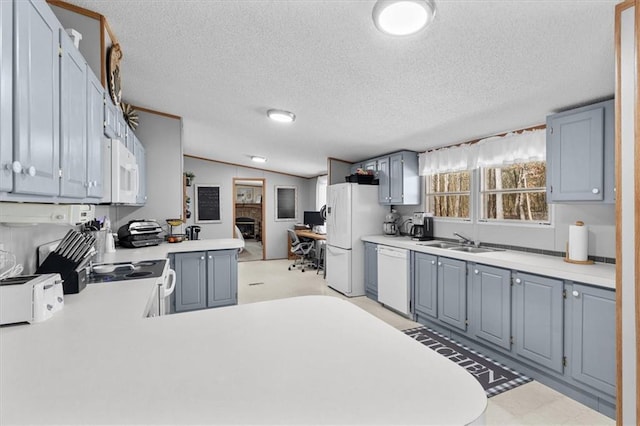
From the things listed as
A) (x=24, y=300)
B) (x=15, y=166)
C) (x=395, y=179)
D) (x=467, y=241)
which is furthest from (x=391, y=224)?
(x=15, y=166)

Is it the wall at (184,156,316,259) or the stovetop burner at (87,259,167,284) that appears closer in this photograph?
the stovetop burner at (87,259,167,284)

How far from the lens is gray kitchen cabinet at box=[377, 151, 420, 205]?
4.27 meters

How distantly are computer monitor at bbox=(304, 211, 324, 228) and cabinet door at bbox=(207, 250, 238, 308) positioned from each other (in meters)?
3.49

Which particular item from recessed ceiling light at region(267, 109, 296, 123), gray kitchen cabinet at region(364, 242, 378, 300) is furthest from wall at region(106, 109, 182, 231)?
gray kitchen cabinet at region(364, 242, 378, 300)

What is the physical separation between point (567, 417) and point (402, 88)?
8.27ft

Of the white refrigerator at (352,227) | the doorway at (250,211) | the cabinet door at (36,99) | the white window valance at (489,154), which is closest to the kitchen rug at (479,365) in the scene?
the white refrigerator at (352,227)

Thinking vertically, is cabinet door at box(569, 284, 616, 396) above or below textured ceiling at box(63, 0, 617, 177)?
below

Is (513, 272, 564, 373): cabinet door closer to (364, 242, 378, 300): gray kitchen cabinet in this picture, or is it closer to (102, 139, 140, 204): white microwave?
(364, 242, 378, 300): gray kitchen cabinet

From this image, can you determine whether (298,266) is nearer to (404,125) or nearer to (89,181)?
(404,125)

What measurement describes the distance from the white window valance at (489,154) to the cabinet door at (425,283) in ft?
3.92

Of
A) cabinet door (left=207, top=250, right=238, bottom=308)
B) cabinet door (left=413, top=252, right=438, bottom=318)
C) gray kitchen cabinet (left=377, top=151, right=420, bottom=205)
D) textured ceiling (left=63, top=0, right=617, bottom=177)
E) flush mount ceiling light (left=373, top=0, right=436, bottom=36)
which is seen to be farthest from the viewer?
gray kitchen cabinet (left=377, top=151, right=420, bottom=205)

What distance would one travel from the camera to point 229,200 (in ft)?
24.2

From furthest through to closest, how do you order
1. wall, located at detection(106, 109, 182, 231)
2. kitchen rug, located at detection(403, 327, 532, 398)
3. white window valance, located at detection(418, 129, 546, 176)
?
wall, located at detection(106, 109, 182, 231) < white window valance, located at detection(418, 129, 546, 176) < kitchen rug, located at detection(403, 327, 532, 398)

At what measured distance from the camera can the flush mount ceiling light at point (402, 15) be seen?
1.43 metres
